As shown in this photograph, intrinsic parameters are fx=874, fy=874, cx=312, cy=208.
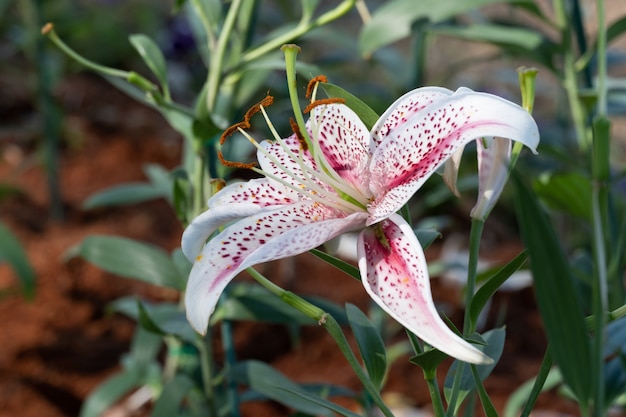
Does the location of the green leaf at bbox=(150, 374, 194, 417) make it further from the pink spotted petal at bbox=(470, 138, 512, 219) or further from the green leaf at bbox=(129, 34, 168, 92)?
the pink spotted petal at bbox=(470, 138, 512, 219)

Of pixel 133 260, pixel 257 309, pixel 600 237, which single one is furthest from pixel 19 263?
pixel 600 237

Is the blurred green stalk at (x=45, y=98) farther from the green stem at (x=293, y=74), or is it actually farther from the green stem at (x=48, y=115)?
the green stem at (x=293, y=74)

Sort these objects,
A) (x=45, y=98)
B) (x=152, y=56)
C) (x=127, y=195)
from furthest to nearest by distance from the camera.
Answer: (x=45, y=98)
(x=127, y=195)
(x=152, y=56)

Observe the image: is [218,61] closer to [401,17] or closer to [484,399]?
[401,17]

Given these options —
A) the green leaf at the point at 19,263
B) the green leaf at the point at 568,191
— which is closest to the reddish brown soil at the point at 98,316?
the green leaf at the point at 19,263

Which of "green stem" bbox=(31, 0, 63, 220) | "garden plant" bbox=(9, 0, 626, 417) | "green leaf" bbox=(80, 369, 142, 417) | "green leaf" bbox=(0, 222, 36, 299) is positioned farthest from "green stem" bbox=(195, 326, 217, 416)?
"green stem" bbox=(31, 0, 63, 220)

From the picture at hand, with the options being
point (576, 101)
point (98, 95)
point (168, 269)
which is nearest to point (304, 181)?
point (168, 269)
